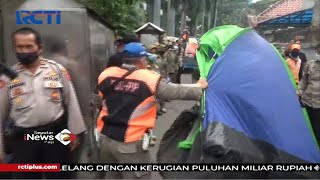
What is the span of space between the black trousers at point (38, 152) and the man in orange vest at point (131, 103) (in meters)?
0.40

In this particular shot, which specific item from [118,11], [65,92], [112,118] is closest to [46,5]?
[65,92]

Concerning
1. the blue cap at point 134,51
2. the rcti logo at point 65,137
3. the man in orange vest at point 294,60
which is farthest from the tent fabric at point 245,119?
the man in orange vest at point 294,60

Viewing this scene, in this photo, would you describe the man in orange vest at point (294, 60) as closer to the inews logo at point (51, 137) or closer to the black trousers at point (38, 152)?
the inews logo at point (51, 137)

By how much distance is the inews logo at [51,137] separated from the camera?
352 centimetres

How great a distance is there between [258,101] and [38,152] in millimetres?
1909

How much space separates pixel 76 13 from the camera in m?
4.44

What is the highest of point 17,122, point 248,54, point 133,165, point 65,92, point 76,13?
point 76,13

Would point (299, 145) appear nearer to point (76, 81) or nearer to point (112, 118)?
point (112, 118)

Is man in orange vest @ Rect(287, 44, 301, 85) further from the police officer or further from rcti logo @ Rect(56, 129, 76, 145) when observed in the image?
the police officer

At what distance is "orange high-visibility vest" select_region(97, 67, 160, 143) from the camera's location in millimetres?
3449

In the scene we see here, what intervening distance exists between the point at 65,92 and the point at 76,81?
2.83 ft

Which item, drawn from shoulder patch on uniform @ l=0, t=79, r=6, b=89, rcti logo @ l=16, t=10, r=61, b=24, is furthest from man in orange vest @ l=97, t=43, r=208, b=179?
rcti logo @ l=16, t=10, r=61, b=24

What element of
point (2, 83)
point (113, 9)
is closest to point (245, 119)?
point (2, 83)

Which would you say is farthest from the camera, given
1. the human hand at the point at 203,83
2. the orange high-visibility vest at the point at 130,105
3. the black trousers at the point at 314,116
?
the black trousers at the point at 314,116
